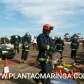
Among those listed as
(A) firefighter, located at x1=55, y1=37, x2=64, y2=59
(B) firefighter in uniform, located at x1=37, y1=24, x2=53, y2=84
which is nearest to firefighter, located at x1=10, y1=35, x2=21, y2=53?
(A) firefighter, located at x1=55, y1=37, x2=64, y2=59

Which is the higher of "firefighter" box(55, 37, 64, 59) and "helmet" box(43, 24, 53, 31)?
"helmet" box(43, 24, 53, 31)

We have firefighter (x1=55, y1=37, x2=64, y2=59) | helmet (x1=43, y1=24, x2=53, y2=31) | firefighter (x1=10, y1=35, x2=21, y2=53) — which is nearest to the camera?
helmet (x1=43, y1=24, x2=53, y2=31)

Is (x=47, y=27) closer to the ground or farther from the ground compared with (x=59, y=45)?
farther from the ground

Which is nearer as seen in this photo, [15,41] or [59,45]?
[59,45]

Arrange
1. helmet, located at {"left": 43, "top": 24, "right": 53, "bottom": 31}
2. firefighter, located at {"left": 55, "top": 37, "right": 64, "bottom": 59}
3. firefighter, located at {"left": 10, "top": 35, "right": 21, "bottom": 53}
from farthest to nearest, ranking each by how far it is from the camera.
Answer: firefighter, located at {"left": 10, "top": 35, "right": 21, "bottom": 53} → firefighter, located at {"left": 55, "top": 37, "right": 64, "bottom": 59} → helmet, located at {"left": 43, "top": 24, "right": 53, "bottom": 31}

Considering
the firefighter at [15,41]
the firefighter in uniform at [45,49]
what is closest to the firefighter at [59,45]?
the firefighter at [15,41]

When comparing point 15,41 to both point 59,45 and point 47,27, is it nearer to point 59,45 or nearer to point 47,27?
point 59,45

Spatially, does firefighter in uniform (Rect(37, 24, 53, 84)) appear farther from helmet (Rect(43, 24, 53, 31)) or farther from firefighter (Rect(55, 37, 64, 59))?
firefighter (Rect(55, 37, 64, 59))

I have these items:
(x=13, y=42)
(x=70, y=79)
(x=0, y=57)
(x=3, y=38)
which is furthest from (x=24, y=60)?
(x=3, y=38)

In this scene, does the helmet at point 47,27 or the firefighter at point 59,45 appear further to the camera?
the firefighter at point 59,45

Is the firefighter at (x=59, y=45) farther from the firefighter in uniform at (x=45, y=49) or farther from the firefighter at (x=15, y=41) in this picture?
the firefighter in uniform at (x=45, y=49)

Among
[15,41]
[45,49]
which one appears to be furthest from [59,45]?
[45,49]

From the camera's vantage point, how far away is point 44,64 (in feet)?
35.3

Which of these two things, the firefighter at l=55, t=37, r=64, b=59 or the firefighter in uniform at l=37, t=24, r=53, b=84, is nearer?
the firefighter in uniform at l=37, t=24, r=53, b=84
